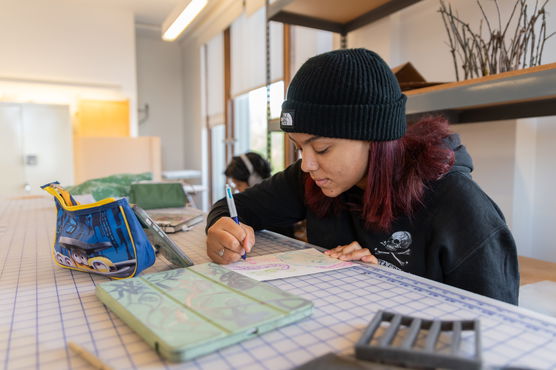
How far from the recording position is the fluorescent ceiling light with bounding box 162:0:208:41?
2.18 meters

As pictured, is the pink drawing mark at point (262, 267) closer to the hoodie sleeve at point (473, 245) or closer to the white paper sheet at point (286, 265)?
the white paper sheet at point (286, 265)

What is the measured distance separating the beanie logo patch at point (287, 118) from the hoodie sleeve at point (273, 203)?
0.27 m

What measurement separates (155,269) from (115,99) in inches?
183

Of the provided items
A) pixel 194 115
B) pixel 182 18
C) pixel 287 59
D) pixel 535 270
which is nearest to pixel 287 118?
pixel 535 270

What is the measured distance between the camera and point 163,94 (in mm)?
6125

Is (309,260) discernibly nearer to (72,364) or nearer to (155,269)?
(155,269)

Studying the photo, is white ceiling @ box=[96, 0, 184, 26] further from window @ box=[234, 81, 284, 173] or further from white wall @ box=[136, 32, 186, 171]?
window @ box=[234, 81, 284, 173]

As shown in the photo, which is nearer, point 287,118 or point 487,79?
point 287,118

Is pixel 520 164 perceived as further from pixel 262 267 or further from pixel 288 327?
pixel 288 327

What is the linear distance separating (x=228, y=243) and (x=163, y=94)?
19.0ft

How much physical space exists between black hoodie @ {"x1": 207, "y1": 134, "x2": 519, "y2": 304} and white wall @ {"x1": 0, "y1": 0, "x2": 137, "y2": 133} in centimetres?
449

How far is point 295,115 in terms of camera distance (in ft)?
2.89

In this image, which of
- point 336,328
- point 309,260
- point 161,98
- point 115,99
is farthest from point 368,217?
point 161,98

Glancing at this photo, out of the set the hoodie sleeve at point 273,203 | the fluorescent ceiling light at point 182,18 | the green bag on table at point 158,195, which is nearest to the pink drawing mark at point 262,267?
the hoodie sleeve at point 273,203
